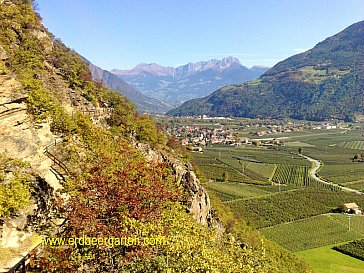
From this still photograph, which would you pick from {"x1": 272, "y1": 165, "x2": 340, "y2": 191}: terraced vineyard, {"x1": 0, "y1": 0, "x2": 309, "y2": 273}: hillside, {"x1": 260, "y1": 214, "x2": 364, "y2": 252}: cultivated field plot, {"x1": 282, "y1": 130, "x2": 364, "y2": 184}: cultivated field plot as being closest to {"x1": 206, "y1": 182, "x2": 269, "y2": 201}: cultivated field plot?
{"x1": 272, "y1": 165, "x2": 340, "y2": 191}: terraced vineyard

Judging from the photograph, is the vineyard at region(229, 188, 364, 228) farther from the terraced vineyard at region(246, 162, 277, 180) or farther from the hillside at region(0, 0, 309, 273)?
the hillside at region(0, 0, 309, 273)

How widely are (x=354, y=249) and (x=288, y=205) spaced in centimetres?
2123

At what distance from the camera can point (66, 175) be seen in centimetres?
1712

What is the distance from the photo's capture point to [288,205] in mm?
74062

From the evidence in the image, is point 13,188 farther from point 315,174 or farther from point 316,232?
point 315,174

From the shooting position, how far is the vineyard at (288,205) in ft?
216

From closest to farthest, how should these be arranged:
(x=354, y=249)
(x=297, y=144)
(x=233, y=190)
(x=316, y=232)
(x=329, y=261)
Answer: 1. (x=329, y=261)
2. (x=354, y=249)
3. (x=316, y=232)
4. (x=233, y=190)
5. (x=297, y=144)

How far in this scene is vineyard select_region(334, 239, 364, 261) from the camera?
51812 mm

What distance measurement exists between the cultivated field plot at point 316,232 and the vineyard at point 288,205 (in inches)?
85.7

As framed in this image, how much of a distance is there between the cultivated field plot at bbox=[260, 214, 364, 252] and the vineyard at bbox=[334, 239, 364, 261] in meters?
2.61

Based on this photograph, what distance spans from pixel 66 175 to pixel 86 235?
246 inches

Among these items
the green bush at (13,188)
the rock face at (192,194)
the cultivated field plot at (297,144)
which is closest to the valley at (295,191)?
the cultivated field plot at (297,144)

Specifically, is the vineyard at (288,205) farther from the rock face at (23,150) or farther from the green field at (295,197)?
the rock face at (23,150)

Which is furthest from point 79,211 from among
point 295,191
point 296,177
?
point 296,177
